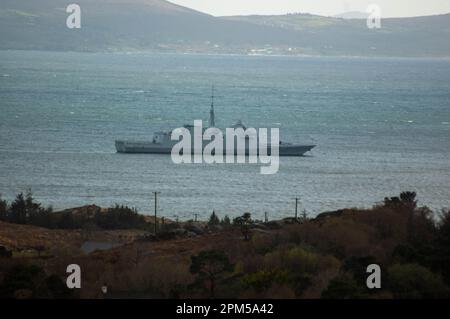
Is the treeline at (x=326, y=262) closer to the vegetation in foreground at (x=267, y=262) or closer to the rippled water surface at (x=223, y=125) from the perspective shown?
the vegetation in foreground at (x=267, y=262)

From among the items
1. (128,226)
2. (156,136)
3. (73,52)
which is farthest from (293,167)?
(73,52)

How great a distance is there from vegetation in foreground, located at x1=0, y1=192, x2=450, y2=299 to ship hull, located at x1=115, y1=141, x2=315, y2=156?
26782 mm

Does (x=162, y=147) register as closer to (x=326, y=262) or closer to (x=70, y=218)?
(x=70, y=218)

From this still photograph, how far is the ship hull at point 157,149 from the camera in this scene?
52406 millimetres

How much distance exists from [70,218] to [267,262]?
10304mm

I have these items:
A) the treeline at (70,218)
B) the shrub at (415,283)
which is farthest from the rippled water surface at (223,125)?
the shrub at (415,283)

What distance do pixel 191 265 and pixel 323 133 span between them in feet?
144

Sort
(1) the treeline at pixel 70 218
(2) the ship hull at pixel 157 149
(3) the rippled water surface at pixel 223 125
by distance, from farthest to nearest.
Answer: (2) the ship hull at pixel 157 149
(3) the rippled water surface at pixel 223 125
(1) the treeline at pixel 70 218

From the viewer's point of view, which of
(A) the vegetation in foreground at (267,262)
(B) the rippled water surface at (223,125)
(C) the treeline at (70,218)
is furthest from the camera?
(B) the rippled water surface at (223,125)

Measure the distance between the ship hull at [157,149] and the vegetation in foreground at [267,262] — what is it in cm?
2678
